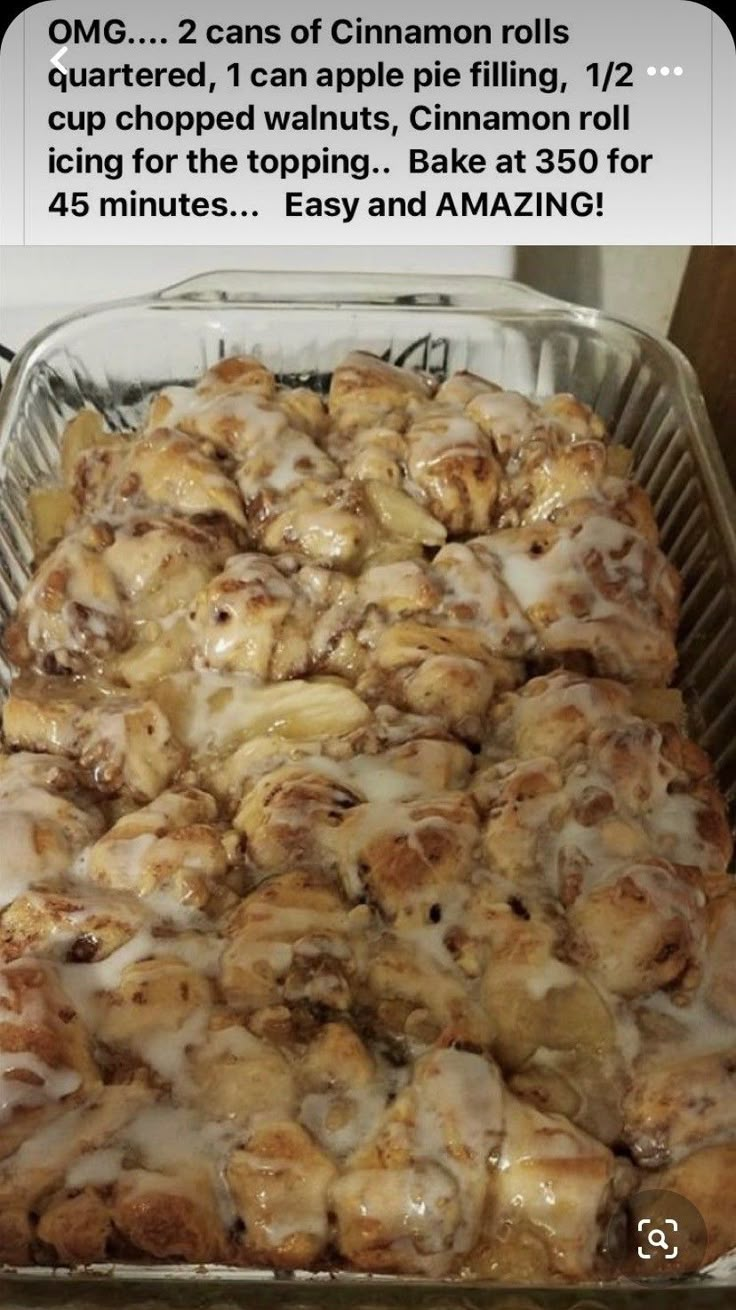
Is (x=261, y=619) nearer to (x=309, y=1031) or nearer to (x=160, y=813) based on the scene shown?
(x=160, y=813)

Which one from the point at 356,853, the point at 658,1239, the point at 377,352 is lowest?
the point at 658,1239

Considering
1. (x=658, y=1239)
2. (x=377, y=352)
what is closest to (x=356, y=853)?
(x=658, y=1239)

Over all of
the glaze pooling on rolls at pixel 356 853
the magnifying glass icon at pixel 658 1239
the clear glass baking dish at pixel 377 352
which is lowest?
the magnifying glass icon at pixel 658 1239

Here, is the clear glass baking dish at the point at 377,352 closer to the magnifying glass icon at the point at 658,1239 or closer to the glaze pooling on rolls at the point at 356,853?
the glaze pooling on rolls at the point at 356,853

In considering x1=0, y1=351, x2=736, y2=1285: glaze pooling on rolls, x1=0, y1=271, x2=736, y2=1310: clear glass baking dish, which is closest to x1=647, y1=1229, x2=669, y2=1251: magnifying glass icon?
x1=0, y1=351, x2=736, y2=1285: glaze pooling on rolls

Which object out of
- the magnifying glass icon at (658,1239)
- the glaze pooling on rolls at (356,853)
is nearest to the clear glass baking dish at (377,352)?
the glaze pooling on rolls at (356,853)

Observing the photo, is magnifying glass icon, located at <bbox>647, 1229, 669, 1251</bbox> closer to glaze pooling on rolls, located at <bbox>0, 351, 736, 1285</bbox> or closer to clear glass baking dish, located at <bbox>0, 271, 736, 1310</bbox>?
glaze pooling on rolls, located at <bbox>0, 351, 736, 1285</bbox>

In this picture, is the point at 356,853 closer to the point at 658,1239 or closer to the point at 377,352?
the point at 658,1239

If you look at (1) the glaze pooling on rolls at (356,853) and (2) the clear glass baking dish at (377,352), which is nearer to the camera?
(1) the glaze pooling on rolls at (356,853)
